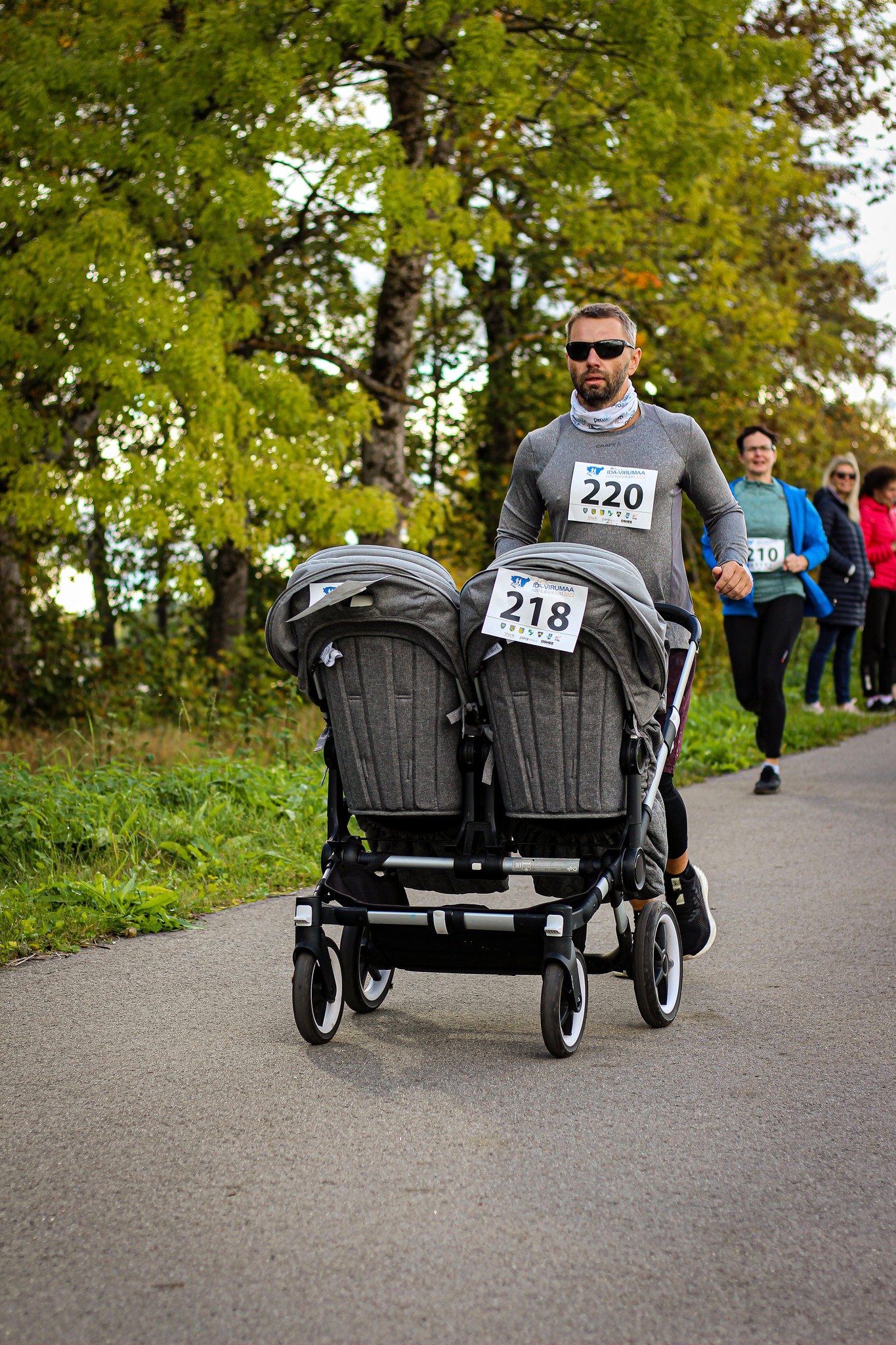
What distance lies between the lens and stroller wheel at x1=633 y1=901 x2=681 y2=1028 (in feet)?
13.7

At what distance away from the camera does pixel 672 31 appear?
12.0m

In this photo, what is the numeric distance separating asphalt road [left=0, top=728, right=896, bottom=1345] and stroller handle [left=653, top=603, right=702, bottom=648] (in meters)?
1.18

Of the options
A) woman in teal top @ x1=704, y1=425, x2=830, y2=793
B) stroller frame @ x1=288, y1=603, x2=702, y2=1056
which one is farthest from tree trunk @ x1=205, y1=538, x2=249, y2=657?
stroller frame @ x1=288, y1=603, x2=702, y2=1056

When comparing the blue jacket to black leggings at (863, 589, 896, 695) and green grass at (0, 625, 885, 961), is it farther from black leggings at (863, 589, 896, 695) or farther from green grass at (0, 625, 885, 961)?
black leggings at (863, 589, 896, 695)

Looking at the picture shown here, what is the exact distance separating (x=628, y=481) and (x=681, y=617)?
1.57 feet

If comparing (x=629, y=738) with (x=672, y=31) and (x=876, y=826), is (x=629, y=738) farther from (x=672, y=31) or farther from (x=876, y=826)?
(x=672, y=31)

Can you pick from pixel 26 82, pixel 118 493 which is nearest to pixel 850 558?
pixel 118 493

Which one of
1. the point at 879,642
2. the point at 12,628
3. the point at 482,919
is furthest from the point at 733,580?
the point at 12,628

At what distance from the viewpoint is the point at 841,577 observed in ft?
44.2

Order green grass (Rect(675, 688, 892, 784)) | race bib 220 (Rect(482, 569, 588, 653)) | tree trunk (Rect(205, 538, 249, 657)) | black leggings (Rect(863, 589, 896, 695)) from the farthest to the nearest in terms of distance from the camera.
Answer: tree trunk (Rect(205, 538, 249, 657)) < black leggings (Rect(863, 589, 896, 695)) < green grass (Rect(675, 688, 892, 784)) < race bib 220 (Rect(482, 569, 588, 653))

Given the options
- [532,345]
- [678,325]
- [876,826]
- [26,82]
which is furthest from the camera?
[532,345]

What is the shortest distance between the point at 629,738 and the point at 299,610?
1.00 m

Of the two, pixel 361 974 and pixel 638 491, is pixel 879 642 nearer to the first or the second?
pixel 638 491

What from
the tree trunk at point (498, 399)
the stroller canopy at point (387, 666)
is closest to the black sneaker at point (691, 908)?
the stroller canopy at point (387, 666)
